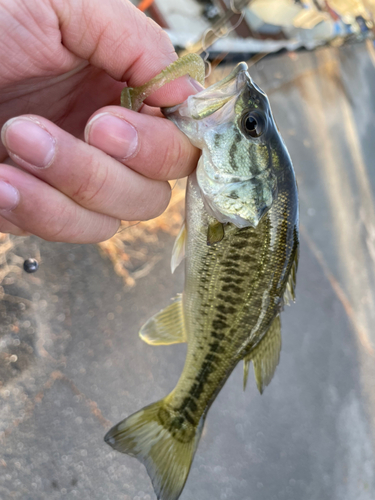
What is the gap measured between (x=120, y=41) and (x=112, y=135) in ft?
1.01

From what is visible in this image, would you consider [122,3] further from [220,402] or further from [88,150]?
[220,402]

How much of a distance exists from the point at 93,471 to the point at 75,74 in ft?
6.85

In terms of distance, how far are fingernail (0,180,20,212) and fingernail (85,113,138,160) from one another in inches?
10.0

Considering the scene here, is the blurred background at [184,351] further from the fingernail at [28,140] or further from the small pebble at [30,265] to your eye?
the fingernail at [28,140]

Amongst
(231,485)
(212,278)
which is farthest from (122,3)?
(231,485)

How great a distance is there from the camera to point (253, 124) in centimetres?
108

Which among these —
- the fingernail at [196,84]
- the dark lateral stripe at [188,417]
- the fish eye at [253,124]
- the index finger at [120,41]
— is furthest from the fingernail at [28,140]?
the dark lateral stripe at [188,417]

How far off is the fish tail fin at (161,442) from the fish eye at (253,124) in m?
1.14

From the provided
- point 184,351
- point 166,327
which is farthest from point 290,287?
point 184,351

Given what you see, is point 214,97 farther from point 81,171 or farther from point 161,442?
point 161,442

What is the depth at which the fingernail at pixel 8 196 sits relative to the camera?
3.13ft

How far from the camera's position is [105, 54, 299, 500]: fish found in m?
1.06

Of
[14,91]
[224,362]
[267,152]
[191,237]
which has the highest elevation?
[14,91]

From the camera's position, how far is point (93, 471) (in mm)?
2027
